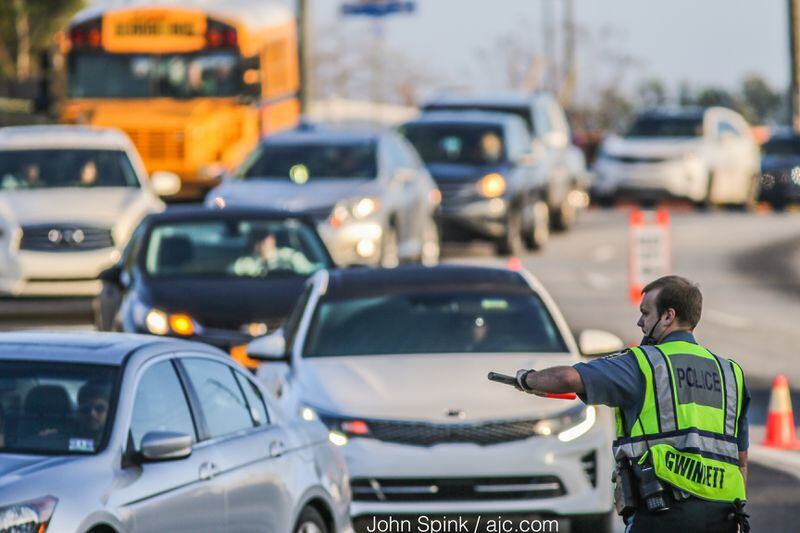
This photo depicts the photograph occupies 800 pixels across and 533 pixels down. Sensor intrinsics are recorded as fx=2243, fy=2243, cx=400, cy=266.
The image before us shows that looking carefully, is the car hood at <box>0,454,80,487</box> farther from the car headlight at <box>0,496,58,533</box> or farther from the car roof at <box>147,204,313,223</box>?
the car roof at <box>147,204,313,223</box>

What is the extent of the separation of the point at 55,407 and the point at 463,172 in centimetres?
2175

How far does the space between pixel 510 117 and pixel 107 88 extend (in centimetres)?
597

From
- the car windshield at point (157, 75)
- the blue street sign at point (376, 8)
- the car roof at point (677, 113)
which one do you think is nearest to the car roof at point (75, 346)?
the car windshield at point (157, 75)

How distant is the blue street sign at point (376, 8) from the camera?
53.8 m

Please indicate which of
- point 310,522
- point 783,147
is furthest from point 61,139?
point 783,147

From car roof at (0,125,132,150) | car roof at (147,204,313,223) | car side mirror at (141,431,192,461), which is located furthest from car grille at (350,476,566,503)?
car roof at (0,125,132,150)

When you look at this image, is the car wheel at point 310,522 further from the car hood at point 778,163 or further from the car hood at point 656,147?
the car hood at point 778,163

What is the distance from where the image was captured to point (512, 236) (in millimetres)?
30188

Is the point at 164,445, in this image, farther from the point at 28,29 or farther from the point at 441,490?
the point at 28,29

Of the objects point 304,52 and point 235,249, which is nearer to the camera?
point 235,249

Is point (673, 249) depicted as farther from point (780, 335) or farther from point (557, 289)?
point (780, 335)

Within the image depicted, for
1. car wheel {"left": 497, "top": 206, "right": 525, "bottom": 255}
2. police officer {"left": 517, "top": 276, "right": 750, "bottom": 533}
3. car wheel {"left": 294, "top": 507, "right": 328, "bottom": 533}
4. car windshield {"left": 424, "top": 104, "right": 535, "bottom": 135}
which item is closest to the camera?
police officer {"left": 517, "top": 276, "right": 750, "bottom": 533}

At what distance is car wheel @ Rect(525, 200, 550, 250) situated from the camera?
31656mm

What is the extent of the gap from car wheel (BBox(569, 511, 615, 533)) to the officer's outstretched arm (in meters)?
4.33
